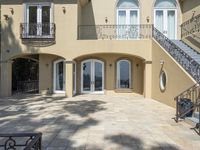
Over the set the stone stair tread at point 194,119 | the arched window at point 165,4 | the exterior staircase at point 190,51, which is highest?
the arched window at point 165,4

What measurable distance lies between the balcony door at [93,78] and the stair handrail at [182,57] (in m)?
4.64

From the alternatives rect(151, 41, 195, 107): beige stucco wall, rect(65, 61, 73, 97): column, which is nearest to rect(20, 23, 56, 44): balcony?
rect(65, 61, 73, 97): column

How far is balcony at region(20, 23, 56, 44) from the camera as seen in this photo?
17.8 meters

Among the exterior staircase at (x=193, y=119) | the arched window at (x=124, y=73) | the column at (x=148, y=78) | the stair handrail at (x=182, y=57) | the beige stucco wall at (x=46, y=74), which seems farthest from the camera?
the arched window at (x=124, y=73)

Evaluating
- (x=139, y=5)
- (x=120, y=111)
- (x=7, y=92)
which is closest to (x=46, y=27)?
(x=7, y=92)

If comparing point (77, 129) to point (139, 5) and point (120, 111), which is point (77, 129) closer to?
point (120, 111)

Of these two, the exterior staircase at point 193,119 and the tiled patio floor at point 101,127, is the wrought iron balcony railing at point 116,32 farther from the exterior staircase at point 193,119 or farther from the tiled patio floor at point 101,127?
the exterior staircase at point 193,119

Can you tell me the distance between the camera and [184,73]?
493 inches

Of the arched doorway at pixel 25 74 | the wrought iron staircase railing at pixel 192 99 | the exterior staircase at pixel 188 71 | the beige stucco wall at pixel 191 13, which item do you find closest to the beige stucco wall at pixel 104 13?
the beige stucco wall at pixel 191 13

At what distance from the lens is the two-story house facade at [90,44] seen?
17812mm

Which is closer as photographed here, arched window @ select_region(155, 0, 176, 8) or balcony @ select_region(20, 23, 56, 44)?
balcony @ select_region(20, 23, 56, 44)

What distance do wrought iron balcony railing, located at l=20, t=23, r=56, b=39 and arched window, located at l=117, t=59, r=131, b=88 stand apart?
5.09m

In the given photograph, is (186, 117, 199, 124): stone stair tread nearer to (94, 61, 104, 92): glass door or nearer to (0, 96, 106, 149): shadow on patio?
(0, 96, 106, 149): shadow on patio

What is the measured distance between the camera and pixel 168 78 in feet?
48.1
